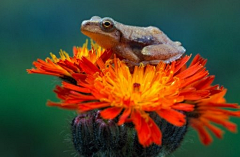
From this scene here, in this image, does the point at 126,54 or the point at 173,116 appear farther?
the point at 126,54

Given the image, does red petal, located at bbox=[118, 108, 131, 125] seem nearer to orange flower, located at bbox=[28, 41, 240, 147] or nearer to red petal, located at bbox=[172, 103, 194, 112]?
orange flower, located at bbox=[28, 41, 240, 147]

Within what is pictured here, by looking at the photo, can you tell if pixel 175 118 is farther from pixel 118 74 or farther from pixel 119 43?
pixel 119 43

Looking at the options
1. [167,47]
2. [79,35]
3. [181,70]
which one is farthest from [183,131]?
[79,35]

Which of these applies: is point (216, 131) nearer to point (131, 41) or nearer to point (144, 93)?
point (144, 93)

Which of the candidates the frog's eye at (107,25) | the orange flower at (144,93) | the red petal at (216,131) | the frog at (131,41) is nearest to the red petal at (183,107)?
the orange flower at (144,93)

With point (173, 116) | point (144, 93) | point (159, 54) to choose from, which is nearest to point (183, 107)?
point (173, 116)

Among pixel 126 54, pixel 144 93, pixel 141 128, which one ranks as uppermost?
pixel 126 54
